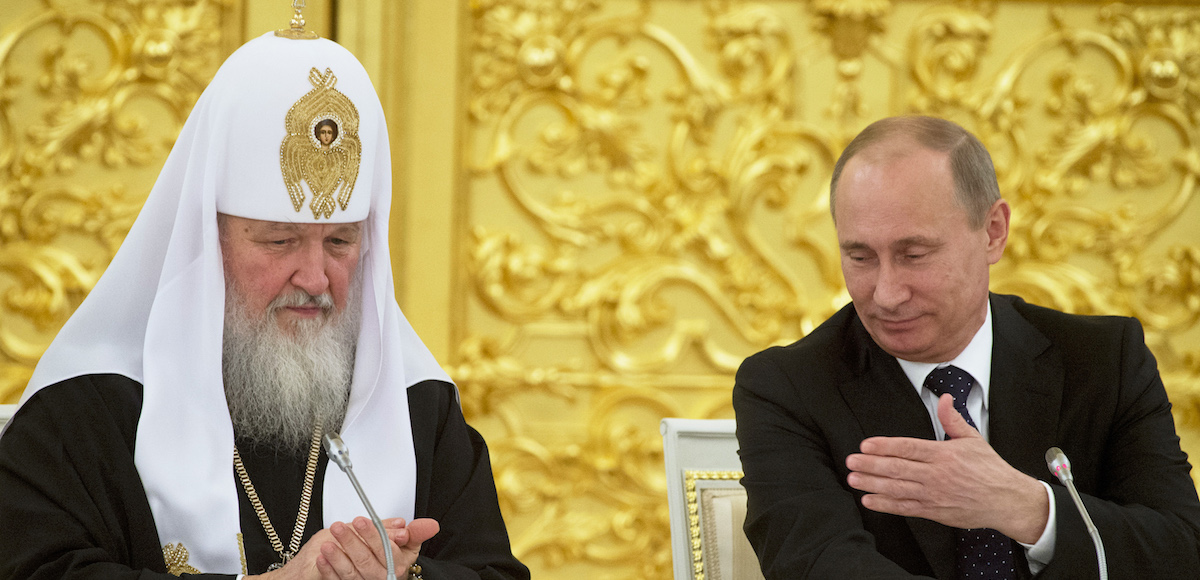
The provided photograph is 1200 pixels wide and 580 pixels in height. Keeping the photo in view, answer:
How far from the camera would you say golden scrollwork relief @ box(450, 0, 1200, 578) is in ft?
14.6

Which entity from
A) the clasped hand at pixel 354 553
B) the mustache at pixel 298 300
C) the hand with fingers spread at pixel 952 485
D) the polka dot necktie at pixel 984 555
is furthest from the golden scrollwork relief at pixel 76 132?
the polka dot necktie at pixel 984 555

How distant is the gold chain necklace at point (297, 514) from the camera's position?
7.60ft

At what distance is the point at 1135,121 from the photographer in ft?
15.0

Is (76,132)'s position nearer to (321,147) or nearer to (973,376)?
(321,147)

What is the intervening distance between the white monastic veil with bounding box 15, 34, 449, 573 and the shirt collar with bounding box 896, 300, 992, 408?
113 centimetres

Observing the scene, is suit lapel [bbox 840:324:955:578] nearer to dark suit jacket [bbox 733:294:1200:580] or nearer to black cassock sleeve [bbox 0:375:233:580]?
dark suit jacket [bbox 733:294:1200:580]

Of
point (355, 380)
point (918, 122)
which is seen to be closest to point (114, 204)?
point (355, 380)

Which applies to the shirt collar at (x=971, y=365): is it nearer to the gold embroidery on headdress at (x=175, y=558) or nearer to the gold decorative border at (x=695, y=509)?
the gold decorative border at (x=695, y=509)

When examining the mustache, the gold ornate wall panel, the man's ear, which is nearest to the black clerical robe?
the mustache

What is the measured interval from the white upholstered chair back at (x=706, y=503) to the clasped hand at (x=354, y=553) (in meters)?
0.70

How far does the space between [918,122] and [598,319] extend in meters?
2.24

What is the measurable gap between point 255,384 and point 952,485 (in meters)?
1.47

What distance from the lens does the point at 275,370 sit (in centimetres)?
240

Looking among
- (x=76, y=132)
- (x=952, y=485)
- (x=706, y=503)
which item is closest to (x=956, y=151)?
(x=952, y=485)
